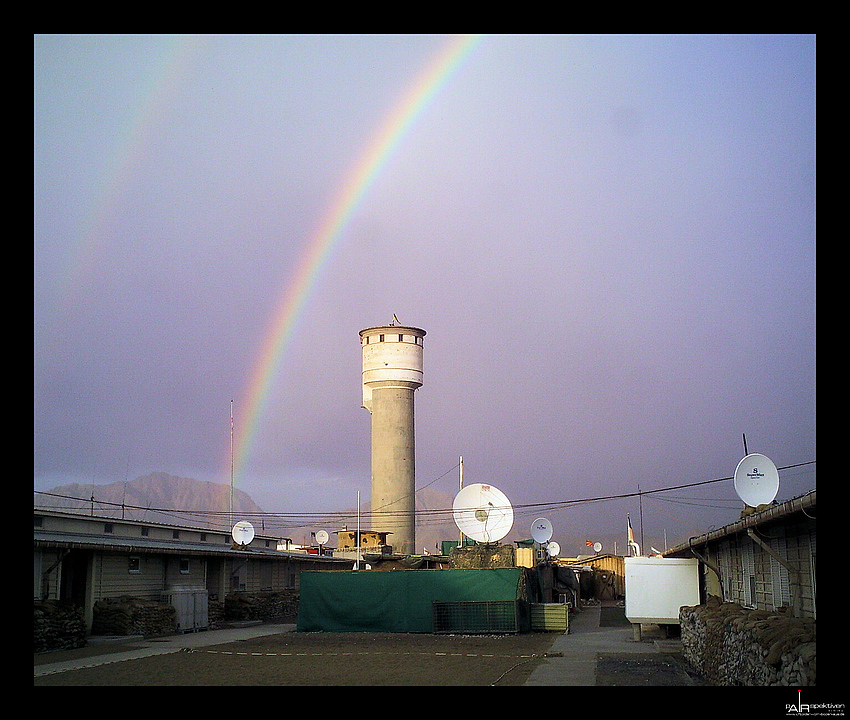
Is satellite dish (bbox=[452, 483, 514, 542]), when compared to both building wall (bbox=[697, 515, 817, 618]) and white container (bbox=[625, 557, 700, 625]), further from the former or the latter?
building wall (bbox=[697, 515, 817, 618])

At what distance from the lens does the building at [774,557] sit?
43.4ft

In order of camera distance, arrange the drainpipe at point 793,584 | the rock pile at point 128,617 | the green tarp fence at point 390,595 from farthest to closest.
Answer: the green tarp fence at point 390,595 → the rock pile at point 128,617 → the drainpipe at point 793,584

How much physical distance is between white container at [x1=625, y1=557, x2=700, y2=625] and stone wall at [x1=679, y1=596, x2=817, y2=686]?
584 centimetres

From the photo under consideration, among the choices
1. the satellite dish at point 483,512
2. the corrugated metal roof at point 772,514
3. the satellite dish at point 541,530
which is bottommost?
the satellite dish at point 541,530

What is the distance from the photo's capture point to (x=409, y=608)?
101 ft

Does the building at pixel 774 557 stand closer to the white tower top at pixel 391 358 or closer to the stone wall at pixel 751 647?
the stone wall at pixel 751 647

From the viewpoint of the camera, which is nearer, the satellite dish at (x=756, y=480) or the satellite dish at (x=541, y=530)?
the satellite dish at (x=756, y=480)

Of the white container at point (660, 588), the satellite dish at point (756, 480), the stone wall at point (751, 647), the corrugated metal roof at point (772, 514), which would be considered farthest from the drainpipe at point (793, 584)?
Answer: the white container at point (660, 588)

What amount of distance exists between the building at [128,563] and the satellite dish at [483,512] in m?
9.14

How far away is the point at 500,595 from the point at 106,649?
44.0 feet

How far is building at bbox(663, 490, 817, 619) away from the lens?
43.4ft

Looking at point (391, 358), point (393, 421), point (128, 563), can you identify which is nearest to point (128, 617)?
point (128, 563)

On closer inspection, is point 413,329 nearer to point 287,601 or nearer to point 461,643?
point 287,601
